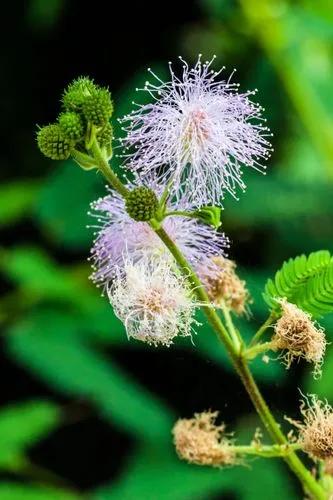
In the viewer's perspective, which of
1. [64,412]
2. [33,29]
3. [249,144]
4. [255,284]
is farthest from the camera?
[33,29]

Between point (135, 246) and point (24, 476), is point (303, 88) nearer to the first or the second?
point (24, 476)

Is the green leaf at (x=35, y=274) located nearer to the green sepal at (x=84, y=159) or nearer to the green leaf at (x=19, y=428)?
the green leaf at (x=19, y=428)

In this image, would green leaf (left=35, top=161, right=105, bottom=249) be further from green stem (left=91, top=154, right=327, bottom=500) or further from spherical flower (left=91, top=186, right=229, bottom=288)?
green stem (left=91, top=154, right=327, bottom=500)

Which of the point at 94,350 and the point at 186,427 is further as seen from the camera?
the point at 94,350

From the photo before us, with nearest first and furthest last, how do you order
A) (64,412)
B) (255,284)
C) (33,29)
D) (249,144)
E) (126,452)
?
(249,144) → (255,284) → (64,412) → (126,452) → (33,29)

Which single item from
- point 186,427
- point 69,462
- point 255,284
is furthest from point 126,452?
point 186,427

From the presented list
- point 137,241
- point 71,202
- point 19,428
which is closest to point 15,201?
point 71,202
